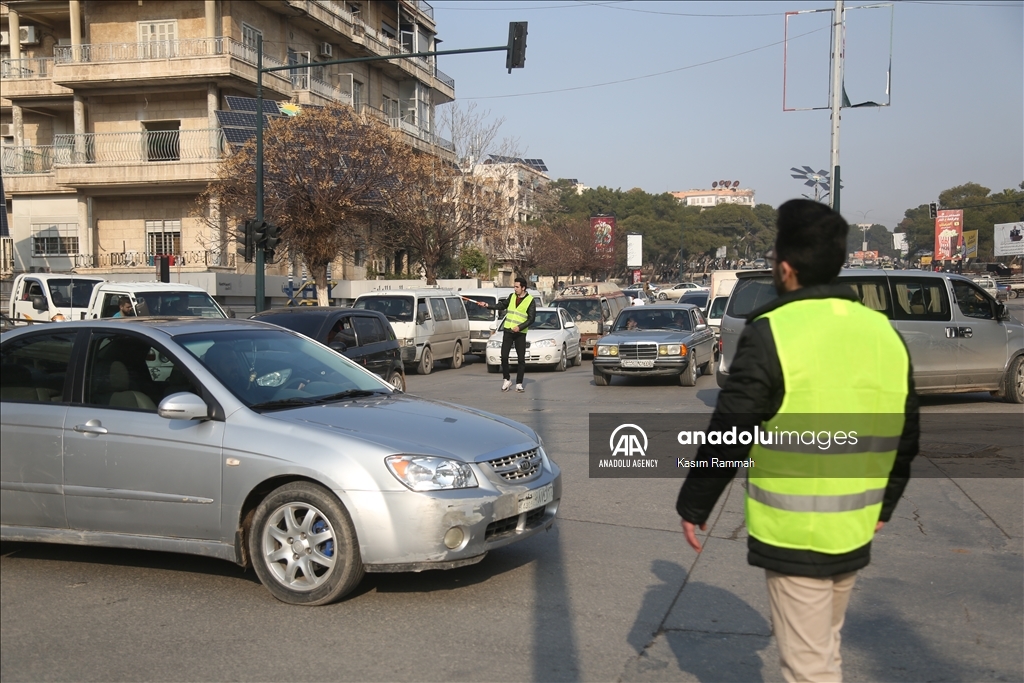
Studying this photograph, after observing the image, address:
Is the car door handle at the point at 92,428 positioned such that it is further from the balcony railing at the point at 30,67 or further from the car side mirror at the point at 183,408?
the balcony railing at the point at 30,67

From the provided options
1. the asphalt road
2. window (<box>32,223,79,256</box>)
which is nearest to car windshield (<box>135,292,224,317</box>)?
the asphalt road

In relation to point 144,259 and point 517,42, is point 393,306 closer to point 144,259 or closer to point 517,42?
point 517,42

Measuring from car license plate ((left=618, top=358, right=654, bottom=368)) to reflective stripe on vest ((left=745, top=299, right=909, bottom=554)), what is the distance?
47.5 feet

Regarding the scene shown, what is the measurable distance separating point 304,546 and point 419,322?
1674cm

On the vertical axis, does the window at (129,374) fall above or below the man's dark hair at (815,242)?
below

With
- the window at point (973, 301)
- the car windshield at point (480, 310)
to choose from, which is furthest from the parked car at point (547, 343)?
the window at point (973, 301)

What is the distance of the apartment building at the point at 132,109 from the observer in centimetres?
3578

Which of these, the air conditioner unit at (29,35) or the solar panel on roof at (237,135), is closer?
the solar panel on roof at (237,135)

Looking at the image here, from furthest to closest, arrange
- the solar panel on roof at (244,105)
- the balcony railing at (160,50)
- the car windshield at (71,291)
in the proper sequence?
the balcony railing at (160,50)
the solar panel on roof at (244,105)
the car windshield at (71,291)

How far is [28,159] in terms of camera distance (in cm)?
4088

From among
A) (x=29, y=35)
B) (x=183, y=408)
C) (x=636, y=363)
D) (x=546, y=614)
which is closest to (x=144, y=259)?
(x=29, y=35)

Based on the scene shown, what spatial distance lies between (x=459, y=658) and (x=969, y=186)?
326 ft

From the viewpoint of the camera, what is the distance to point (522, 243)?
53.0m

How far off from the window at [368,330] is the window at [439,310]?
7499mm
